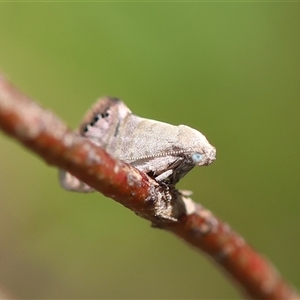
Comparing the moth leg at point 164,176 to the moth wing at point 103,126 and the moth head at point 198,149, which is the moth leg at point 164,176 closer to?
the moth head at point 198,149

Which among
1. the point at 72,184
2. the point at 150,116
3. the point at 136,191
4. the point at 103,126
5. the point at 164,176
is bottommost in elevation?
the point at 136,191

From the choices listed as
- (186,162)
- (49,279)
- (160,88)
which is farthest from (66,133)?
(49,279)

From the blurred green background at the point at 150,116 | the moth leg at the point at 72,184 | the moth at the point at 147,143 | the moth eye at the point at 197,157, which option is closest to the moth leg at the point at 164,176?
the moth at the point at 147,143

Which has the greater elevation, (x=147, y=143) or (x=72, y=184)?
(x=147, y=143)

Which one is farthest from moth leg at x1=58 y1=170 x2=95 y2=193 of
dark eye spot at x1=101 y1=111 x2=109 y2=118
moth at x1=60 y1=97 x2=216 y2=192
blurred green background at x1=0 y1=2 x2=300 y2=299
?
blurred green background at x1=0 y1=2 x2=300 y2=299

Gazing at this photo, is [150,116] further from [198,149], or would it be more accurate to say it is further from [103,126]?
[198,149]

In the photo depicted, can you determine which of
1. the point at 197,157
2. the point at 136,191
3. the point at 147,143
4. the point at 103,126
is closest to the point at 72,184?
the point at 103,126

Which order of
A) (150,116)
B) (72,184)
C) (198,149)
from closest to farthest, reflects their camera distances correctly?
(198,149) < (72,184) < (150,116)
